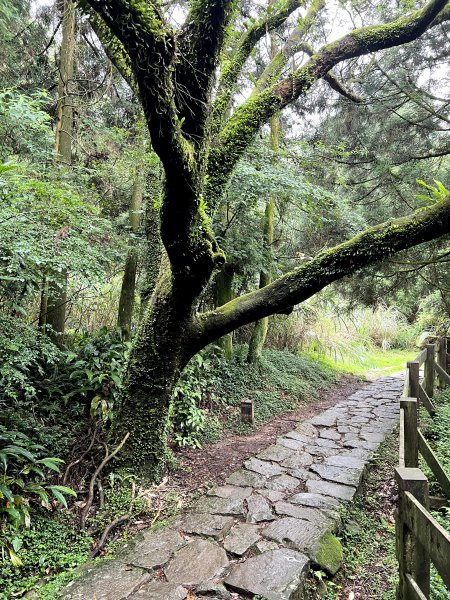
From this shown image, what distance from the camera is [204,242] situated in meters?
3.23

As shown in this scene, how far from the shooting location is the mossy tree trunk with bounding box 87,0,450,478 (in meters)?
2.32

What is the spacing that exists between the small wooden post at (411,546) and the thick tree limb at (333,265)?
2019mm

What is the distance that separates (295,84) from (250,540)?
5087mm

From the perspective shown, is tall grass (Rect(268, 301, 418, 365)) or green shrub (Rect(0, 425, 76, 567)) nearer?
green shrub (Rect(0, 425, 76, 567))

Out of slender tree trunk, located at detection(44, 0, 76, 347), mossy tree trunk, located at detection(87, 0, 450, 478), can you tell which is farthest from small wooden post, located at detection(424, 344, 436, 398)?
slender tree trunk, located at detection(44, 0, 76, 347)

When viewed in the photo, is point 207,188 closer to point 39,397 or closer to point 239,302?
point 239,302

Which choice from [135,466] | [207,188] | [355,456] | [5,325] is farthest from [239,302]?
[355,456]

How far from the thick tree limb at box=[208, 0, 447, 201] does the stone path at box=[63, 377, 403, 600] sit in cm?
339

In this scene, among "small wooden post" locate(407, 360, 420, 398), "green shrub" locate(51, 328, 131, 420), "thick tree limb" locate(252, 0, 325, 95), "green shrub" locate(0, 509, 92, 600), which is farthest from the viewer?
"thick tree limb" locate(252, 0, 325, 95)

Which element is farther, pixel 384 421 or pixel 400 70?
pixel 400 70

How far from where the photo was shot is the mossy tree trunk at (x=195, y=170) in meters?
2.32

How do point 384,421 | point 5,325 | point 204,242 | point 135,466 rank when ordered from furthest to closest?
point 384,421 → point 135,466 → point 5,325 → point 204,242

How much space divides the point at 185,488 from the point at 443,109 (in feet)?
23.9

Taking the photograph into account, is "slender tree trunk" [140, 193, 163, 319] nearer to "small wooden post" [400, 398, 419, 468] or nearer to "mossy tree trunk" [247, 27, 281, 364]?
"mossy tree trunk" [247, 27, 281, 364]
